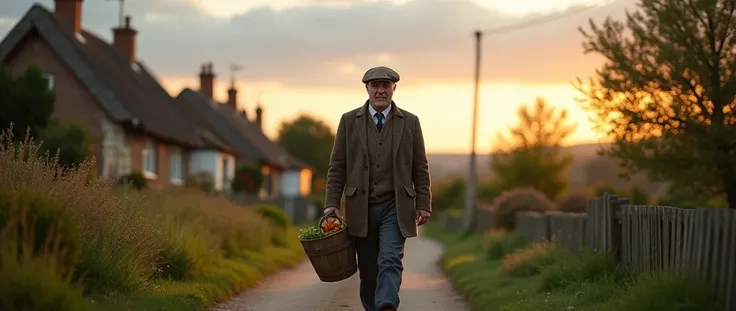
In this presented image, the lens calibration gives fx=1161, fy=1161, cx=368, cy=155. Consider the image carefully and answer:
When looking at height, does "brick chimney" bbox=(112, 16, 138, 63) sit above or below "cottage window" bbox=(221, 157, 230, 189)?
above

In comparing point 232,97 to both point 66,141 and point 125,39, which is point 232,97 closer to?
point 125,39

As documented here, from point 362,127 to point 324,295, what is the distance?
6.17 meters

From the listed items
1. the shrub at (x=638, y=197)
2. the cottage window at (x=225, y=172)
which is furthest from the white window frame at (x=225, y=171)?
the shrub at (x=638, y=197)

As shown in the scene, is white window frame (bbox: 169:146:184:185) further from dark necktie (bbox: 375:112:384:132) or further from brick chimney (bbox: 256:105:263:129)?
dark necktie (bbox: 375:112:384:132)

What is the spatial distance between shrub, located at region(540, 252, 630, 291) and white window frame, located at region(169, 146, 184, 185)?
106ft

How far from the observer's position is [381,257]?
997 cm

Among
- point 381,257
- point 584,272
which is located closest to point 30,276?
point 381,257

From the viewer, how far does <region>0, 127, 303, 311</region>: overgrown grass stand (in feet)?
26.3

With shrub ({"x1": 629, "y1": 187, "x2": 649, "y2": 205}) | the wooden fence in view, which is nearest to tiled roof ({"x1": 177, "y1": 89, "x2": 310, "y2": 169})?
shrub ({"x1": 629, "y1": 187, "x2": 649, "y2": 205})

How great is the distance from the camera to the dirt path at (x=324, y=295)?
1404 centimetres

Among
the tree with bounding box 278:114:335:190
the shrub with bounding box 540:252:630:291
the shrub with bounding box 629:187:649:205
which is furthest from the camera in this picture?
the tree with bounding box 278:114:335:190

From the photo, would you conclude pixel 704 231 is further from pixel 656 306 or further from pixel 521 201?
pixel 521 201

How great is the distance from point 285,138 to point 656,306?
105m

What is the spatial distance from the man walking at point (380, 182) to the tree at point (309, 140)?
100056mm
